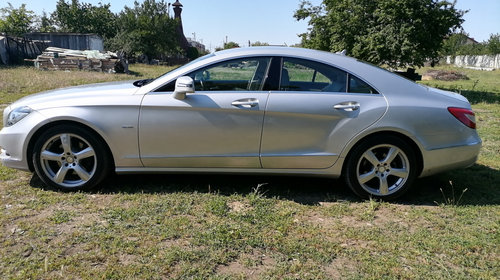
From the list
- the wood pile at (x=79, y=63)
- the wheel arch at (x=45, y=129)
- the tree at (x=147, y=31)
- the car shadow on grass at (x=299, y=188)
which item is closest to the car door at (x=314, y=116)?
the car shadow on grass at (x=299, y=188)

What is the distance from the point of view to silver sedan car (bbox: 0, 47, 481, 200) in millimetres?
3576

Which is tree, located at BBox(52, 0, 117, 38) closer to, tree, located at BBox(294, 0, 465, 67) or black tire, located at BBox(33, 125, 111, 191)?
tree, located at BBox(294, 0, 465, 67)

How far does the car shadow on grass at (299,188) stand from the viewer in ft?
12.6

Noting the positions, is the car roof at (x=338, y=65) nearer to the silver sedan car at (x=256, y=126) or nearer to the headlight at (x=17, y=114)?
the silver sedan car at (x=256, y=126)

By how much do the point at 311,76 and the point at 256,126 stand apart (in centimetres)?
83

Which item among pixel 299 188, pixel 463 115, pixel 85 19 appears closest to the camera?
pixel 463 115

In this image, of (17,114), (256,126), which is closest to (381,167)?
(256,126)

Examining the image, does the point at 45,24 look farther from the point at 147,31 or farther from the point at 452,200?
the point at 452,200

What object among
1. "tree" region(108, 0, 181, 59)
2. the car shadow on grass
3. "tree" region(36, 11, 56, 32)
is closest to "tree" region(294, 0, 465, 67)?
the car shadow on grass

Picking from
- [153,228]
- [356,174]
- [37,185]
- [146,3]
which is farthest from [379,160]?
[146,3]

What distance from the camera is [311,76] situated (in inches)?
151

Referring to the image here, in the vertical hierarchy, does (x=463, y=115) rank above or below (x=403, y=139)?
above

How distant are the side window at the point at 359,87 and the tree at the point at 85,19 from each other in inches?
1763

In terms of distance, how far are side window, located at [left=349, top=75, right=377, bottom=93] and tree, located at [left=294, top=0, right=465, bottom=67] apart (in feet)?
38.9
